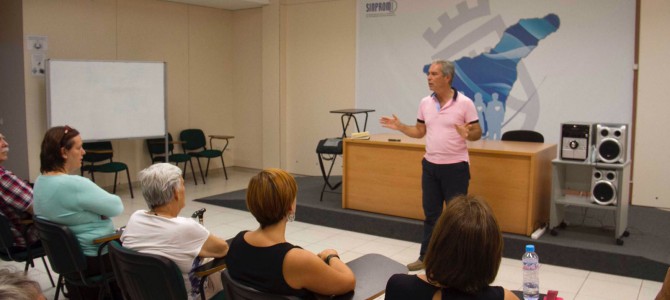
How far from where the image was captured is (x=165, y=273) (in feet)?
8.03

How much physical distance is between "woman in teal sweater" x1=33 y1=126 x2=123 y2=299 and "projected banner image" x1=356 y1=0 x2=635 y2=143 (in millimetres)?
4850

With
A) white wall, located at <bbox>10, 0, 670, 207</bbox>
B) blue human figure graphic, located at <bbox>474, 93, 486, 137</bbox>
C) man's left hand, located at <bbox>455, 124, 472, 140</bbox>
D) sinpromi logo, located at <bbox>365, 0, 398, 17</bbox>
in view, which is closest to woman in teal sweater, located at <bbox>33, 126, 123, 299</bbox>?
man's left hand, located at <bbox>455, 124, 472, 140</bbox>

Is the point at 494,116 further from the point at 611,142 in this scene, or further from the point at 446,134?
the point at 446,134

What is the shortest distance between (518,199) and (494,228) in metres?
3.38

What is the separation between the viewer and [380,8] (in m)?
7.76

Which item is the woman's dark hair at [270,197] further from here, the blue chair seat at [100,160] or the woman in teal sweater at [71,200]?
the blue chair seat at [100,160]

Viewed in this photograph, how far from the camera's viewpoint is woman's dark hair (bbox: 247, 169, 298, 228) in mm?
2270

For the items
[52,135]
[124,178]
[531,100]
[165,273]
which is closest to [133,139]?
[124,178]

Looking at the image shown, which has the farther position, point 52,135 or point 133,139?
point 133,139

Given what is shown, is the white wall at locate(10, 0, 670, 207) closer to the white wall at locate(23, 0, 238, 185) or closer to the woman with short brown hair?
the white wall at locate(23, 0, 238, 185)

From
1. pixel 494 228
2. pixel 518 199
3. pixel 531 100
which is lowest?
pixel 518 199

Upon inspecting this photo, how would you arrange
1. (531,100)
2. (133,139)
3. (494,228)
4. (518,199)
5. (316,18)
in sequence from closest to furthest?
1. (494,228)
2. (518,199)
3. (531,100)
4. (133,139)
5. (316,18)

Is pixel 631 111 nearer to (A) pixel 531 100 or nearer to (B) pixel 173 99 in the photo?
(A) pixel 531 100

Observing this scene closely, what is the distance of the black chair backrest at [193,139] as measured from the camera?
8422 millimetres
